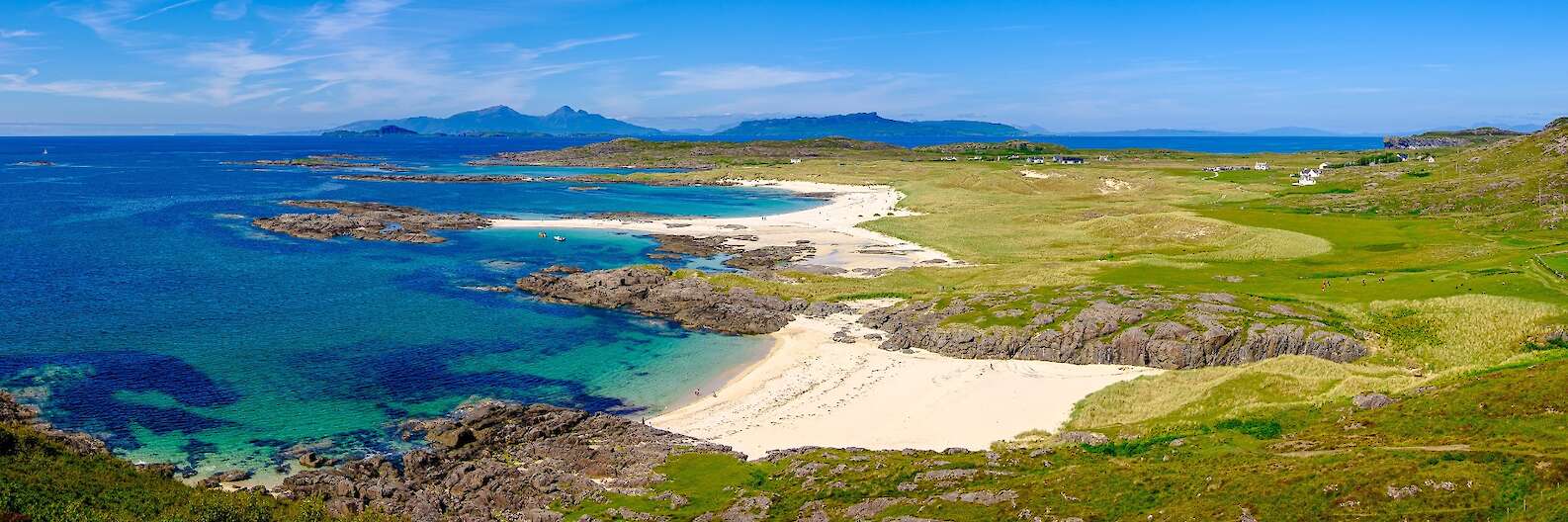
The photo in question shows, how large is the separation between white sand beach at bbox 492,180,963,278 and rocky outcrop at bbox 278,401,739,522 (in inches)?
1620

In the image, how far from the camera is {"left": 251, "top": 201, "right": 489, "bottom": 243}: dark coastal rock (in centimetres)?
10412

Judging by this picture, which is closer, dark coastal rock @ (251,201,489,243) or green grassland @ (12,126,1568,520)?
green grassland @ (12,126,1568,520)

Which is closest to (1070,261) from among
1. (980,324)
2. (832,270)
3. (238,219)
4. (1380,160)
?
(832,270)

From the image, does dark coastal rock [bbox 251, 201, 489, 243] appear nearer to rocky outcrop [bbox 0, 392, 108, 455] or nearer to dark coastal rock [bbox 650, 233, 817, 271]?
dark coastal rock [bbox 650, 233, 817, 271]

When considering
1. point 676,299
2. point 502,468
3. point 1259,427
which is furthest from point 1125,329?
point 502,468

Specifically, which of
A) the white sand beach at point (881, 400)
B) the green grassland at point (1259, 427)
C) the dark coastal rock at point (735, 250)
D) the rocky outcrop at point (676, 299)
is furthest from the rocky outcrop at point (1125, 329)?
the dark coastal rock at point (735, 250)

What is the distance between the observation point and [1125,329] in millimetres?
49250

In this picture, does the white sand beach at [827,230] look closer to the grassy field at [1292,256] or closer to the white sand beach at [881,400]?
the grassy field at [1292,256]

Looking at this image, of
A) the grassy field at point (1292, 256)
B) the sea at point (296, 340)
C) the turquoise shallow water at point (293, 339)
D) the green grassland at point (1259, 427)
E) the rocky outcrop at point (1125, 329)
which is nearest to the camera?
the green grassland at point (1259, 427)

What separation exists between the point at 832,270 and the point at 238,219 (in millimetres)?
85299

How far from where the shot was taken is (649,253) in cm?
9219

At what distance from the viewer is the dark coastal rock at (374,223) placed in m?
104

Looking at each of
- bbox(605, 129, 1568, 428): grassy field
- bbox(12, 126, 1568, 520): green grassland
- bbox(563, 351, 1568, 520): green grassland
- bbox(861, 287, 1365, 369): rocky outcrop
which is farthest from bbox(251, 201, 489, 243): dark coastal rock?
bbox(563, 351, 1568, 520): green grassland

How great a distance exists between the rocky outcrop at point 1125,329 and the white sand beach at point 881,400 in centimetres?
138
